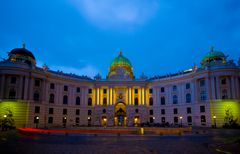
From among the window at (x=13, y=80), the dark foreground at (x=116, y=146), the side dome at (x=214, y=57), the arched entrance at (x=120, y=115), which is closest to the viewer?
the dark foreground at (x=116, y=146)

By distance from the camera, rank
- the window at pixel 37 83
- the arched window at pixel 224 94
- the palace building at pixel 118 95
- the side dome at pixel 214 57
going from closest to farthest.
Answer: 1. the palace building at pixel 118 95
2. the arched window at pixel 224 94
3. the window at pixel 37 83
4. the side dome at pixel 214 57

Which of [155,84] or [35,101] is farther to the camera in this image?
[155,84]

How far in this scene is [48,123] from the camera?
62125 mm

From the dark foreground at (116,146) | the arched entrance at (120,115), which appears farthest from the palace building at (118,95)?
the dark foreground at (116,146)

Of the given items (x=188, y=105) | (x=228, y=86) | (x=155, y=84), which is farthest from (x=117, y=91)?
(x=228, y=86)

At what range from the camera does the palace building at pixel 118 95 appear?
55.8 metres

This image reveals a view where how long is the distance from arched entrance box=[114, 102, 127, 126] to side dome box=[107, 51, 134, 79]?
10.1 meters

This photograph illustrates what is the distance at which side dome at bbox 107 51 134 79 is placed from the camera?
75.2m

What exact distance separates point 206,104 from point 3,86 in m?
55.4

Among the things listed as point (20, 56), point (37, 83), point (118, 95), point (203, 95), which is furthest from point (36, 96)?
point (203, 95)

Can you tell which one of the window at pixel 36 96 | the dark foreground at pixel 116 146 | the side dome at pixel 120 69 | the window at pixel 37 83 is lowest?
the dark foreground at pixel 116 146

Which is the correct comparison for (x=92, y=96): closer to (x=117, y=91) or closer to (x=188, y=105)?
(x=117, y=91)

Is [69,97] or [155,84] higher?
[155,84]

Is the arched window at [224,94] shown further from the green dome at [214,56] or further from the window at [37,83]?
the window at [37,83]
